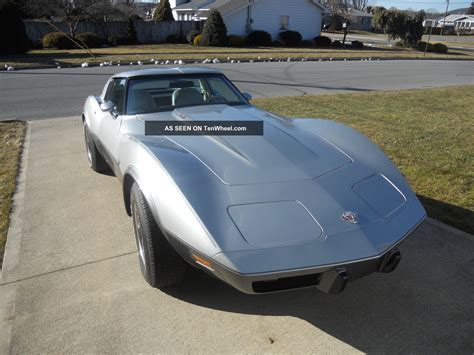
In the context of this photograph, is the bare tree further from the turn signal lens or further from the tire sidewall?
the turn signal lens

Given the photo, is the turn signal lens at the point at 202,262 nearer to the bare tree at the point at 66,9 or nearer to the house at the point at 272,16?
the bare tree at the point at 66,9

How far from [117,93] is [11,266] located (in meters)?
2.06

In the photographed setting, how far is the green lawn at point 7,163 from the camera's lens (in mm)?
3748

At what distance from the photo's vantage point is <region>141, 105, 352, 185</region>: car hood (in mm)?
2582

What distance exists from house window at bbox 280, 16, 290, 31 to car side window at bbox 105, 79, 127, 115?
102 feet

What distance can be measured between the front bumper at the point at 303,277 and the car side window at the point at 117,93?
91.1 inches

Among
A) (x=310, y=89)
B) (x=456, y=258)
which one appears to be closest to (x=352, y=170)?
Answer: (x=456, y=258)

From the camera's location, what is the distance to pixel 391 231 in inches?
90.4

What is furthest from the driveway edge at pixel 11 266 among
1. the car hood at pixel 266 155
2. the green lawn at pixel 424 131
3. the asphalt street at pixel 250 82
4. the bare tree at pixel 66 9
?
the bare tree at pixel 66 9

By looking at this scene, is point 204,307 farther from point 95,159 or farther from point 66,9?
point 66,9

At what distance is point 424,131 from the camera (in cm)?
695

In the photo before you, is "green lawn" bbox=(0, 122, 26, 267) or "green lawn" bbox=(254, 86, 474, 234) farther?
"green lawn" bbox=(254, 86, 474, 234)

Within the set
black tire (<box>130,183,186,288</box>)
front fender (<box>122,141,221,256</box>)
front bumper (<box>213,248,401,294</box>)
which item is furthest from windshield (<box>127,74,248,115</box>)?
front bumper (<box>213,248,401,294</box>)

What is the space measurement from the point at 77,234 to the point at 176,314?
4.77ft
